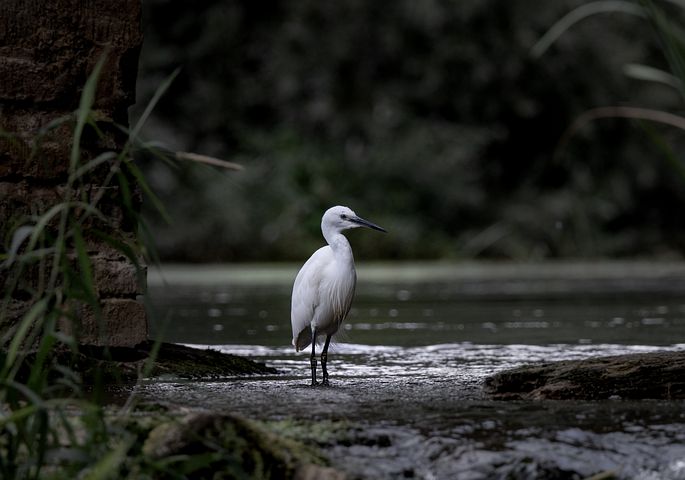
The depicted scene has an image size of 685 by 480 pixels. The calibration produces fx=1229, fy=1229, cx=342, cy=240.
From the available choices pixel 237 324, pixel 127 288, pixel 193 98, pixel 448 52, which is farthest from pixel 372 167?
pixel 127 288

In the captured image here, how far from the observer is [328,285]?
574 cm

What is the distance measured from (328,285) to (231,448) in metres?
2.34

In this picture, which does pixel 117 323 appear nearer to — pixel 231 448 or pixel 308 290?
pixel 308 290

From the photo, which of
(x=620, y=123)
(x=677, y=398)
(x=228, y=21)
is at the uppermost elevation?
(x=228, y=21)

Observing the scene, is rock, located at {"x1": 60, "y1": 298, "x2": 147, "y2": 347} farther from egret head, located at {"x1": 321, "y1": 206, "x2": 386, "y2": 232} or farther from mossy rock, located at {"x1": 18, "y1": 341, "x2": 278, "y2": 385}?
egret head, located at {"x1": 321, "y1": 206, "x2": 386, "y2": 232}

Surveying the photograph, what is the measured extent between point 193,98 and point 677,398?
2020 cm

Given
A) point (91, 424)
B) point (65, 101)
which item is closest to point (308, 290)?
point (65, 101)

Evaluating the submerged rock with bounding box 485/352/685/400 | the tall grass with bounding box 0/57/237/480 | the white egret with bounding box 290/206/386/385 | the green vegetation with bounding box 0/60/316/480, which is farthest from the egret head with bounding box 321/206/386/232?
the tall grass with bounding box 0/57/237/480

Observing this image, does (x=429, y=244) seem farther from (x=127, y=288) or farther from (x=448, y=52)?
(x=127, y=288)

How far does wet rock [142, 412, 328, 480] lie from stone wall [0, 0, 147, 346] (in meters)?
1.62

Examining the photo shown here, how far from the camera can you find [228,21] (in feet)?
79.1

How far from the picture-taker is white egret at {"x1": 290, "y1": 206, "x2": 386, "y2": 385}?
5.73 m

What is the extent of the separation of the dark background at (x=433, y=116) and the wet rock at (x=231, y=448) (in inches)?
664

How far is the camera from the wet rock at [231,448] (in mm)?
3410
